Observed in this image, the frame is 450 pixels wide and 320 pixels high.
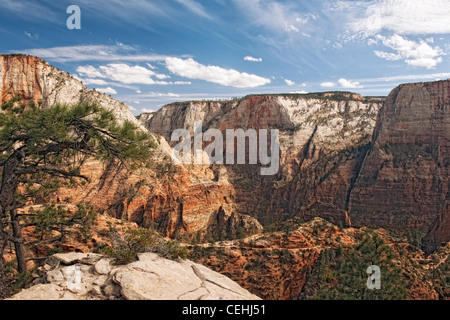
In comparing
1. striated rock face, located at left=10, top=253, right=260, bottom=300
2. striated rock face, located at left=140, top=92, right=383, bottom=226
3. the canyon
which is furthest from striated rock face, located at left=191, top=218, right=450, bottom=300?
striated rock face, located at left=140, top=92, right=383, bottom=226

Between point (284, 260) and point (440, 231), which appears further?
point (440, 231)

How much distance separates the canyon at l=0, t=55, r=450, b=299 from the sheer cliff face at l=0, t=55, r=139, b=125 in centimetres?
17

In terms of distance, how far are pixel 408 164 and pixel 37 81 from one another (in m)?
72.9

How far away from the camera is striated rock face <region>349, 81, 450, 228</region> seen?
57094 mm

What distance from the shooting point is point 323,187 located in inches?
2650

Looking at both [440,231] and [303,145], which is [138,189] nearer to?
[303,145]

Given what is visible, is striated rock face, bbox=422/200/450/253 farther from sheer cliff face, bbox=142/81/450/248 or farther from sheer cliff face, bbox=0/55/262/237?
sheer cliff face, bbox=0/55/262/237

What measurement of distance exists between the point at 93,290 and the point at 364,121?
87.8 metres

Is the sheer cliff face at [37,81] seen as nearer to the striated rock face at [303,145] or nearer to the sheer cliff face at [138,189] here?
the sheer cliff face at [138,189]

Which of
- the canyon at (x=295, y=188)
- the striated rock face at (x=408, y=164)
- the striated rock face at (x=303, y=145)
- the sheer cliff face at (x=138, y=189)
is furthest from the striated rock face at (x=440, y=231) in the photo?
the sheer cliff face at (x=138, y=189)

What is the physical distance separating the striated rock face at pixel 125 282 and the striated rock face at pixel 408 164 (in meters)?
59.0

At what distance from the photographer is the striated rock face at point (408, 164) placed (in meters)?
57.1

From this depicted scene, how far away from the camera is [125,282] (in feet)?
20.1

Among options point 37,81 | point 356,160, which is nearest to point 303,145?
point 356,160
